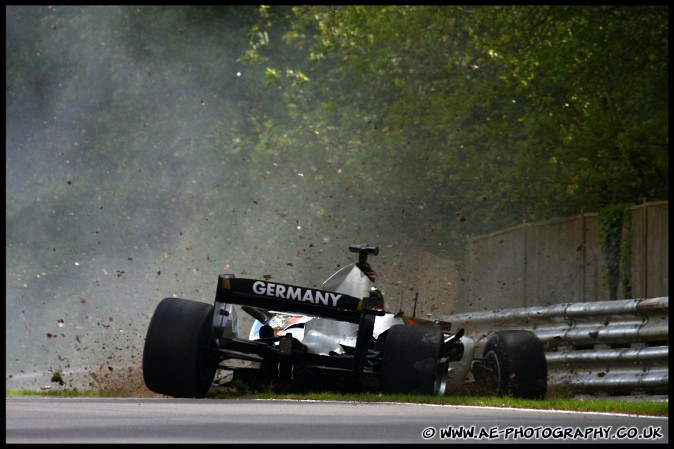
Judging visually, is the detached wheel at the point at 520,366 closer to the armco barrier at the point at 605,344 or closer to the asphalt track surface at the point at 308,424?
the armco barrier at the point at 605,344

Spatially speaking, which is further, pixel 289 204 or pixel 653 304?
pixel 289 204

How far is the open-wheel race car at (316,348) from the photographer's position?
12.3m

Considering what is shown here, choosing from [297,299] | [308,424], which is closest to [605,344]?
[297,299]

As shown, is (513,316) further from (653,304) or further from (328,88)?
(328,88)

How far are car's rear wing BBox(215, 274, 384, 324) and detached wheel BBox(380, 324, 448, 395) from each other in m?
0.46

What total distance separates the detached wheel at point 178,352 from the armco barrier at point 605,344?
4.28 m

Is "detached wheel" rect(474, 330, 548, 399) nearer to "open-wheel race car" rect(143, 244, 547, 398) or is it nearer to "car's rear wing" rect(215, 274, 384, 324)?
"open-wheel race car" rect(143, 244, 547, 398)

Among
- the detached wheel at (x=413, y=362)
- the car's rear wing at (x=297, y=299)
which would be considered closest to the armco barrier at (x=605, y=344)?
the detached wheel at (x=413, y=362)

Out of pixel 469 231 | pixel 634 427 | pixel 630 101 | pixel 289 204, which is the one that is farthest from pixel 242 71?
pixel 634 427

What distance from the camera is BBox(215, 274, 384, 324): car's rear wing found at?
1269 cm

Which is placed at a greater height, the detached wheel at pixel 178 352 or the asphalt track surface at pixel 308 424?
the detached wheel at pixel 178 352

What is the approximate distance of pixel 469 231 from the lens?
3284cm

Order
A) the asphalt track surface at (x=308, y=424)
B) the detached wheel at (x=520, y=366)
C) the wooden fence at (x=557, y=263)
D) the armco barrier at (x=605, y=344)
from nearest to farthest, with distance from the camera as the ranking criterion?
1. the asphalt track surface at (x=308, y=424)
2. the detached wheel at (x=520, y=366)
3. the armco barrier at (x=605, y=344)
4. the wooden fence at (x=557, y=263)

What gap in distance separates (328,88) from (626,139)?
50.1ft
